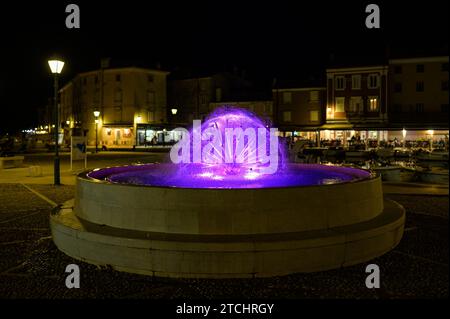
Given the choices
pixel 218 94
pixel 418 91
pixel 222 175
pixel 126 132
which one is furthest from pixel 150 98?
pixel 222 175

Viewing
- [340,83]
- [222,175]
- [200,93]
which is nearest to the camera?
[222,175]

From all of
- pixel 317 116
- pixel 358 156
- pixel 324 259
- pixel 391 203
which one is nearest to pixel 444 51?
pixel 317 116

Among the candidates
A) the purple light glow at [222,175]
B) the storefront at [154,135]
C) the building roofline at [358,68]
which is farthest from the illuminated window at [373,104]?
the purple light glow at [222,175]

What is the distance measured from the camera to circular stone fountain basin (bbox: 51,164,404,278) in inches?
243

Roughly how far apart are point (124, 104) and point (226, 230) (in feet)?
194

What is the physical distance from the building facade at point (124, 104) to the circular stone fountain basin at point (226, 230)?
56.3 m

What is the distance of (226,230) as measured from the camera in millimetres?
6523

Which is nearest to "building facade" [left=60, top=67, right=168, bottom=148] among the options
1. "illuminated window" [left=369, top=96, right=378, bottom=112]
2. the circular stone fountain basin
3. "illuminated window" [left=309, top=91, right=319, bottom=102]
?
"illuminated window" [left=309, top=91, right=319, bottom=102]

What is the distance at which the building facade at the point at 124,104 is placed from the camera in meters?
63.0

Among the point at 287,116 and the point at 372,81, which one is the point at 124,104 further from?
the point at 372,81

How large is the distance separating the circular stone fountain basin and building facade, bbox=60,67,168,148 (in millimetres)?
56285

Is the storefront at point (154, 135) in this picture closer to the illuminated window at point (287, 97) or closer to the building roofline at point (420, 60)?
the illuminated window at point (287, 97)

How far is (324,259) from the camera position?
6.43 m

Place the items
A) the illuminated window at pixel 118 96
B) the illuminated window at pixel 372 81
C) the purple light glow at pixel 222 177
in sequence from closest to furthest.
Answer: the purple light glow at pixel 222 177 < the illuminated window at pixel 372 81 < the illuminated window at pixel 118 96
